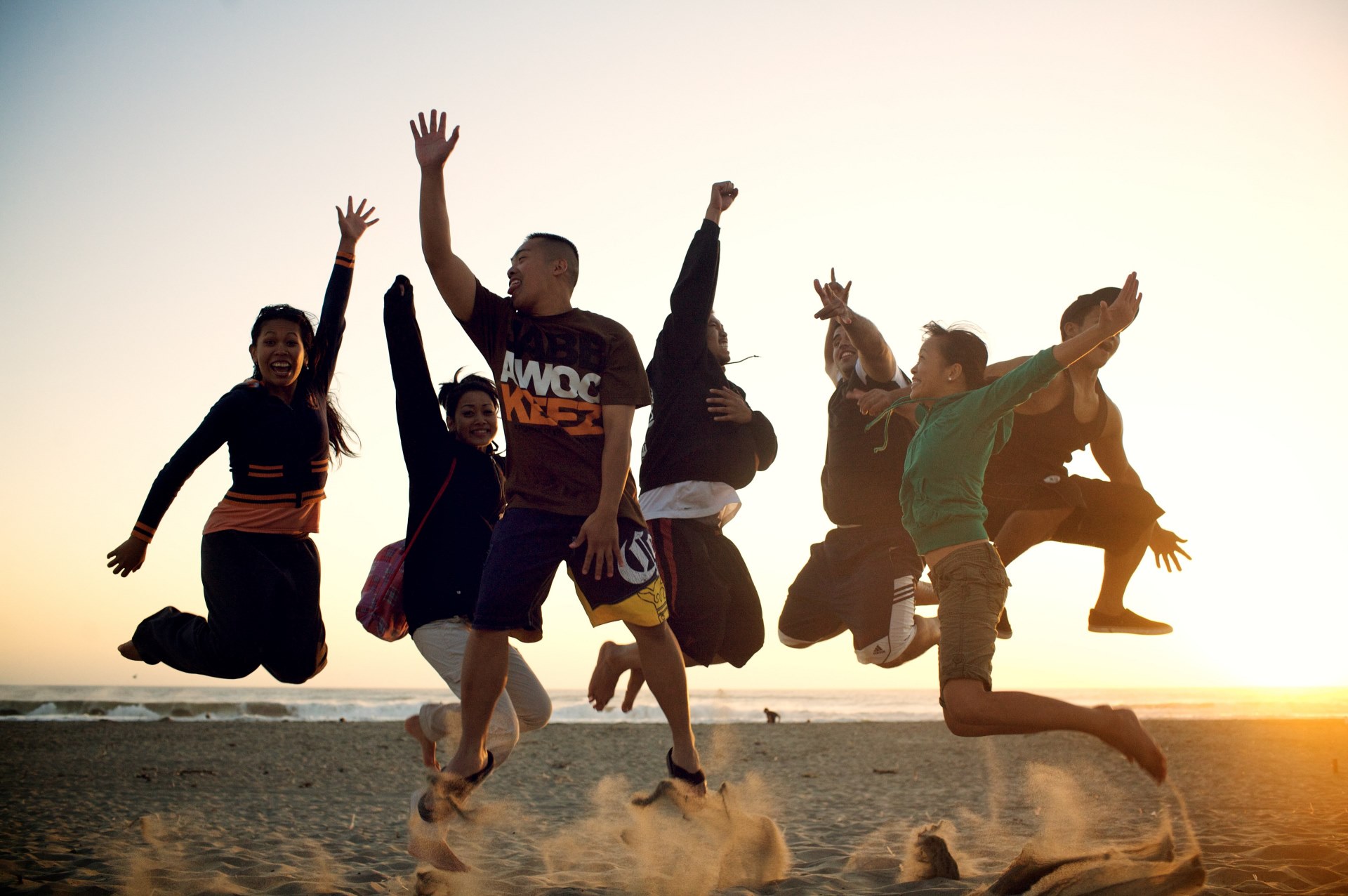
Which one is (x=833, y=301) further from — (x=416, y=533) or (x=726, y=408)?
(x=416, y=533)

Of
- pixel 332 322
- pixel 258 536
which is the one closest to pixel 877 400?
pixel 332 322

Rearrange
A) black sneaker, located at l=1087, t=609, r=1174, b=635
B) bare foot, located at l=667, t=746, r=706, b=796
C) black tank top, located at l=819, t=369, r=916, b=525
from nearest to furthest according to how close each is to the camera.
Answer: bare foot, located at l=667, t=746, r=706, b=796 < black tank top, located at l=819, t=369, r=916, b=525 < black sneaker, located at l=1087, t=609, r=1174, b=635

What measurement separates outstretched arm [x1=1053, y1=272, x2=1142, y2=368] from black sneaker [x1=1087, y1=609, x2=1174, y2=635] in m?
2.37

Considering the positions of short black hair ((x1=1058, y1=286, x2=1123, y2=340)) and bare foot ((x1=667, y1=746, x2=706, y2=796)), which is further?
short black hair ((x1=1058, y1=286, x2=1123, y2=340))

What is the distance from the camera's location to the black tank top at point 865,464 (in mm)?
5395

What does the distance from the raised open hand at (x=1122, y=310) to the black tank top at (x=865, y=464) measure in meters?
1.62

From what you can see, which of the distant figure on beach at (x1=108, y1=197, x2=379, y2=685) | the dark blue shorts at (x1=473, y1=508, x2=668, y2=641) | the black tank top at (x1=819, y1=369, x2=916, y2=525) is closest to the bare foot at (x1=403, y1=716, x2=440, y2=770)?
the distant figure on beach at (x1=108, y1=197, x2=379, y2=685)

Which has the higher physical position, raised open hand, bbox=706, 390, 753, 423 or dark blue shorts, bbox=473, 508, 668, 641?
raised open hand, bbox=706, 390, 753, 423

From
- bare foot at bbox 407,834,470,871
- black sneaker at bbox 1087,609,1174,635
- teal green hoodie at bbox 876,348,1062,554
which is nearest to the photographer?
bare foot at bbox 407,834,470,871

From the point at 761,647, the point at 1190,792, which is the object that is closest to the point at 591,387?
the point at 761,647

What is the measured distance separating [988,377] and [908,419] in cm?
53

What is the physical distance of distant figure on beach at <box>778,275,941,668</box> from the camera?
17.1 feet

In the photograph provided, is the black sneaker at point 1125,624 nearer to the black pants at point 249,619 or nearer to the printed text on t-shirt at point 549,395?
the printed text on t-shirt at point 549,395

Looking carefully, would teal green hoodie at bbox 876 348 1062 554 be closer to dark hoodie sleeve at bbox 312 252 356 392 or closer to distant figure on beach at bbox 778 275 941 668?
distant figure on beach at bbox 778 275 941 668
